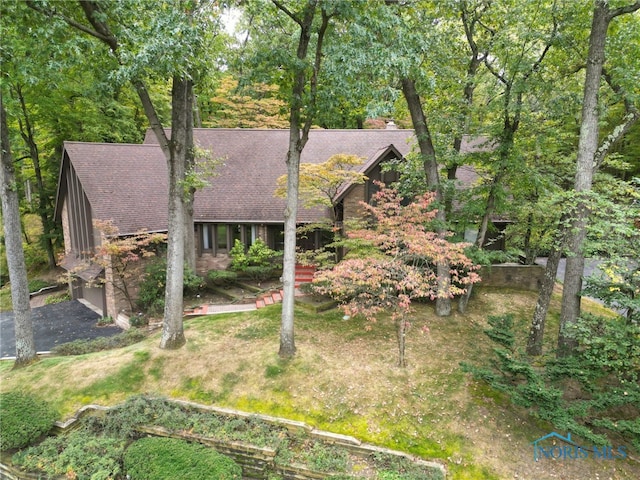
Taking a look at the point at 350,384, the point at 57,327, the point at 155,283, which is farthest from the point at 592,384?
the point at 57,327

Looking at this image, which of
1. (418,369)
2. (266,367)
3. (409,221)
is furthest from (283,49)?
(418,369)

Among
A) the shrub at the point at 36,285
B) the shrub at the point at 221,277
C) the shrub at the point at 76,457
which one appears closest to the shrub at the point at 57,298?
the shrub at the point at 36,285

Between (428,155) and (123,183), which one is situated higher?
(428,155)

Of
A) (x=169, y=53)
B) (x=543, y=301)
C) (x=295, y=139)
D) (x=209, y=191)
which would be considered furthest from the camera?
(x=209, y=191)

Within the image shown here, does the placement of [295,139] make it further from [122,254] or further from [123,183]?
[123,183]

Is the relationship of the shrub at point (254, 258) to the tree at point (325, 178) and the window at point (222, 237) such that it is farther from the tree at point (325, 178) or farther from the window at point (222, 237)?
the tree at point (325, 178)

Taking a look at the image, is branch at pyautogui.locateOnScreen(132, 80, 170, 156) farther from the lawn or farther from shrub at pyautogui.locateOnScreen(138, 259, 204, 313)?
shrub at pyautogui.locateOnScreen(138, 259, 204, 313)

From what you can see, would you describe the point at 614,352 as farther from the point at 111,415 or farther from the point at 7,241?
the point at 7,241
